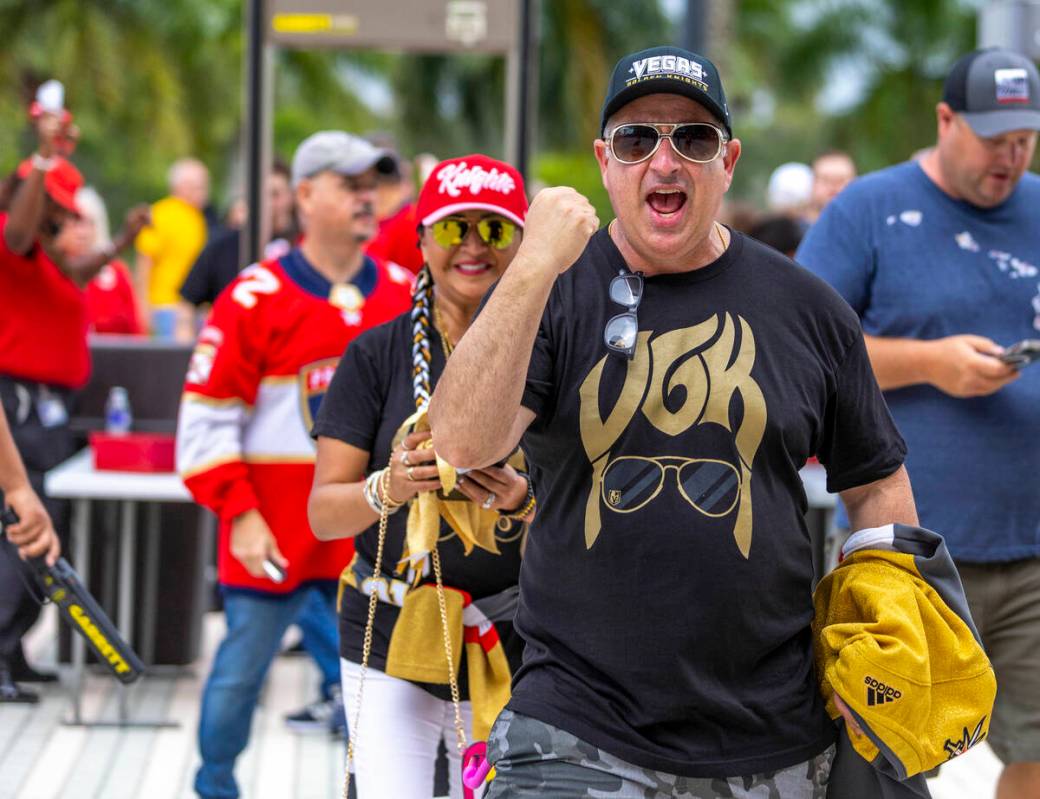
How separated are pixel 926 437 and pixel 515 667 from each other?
1208mm

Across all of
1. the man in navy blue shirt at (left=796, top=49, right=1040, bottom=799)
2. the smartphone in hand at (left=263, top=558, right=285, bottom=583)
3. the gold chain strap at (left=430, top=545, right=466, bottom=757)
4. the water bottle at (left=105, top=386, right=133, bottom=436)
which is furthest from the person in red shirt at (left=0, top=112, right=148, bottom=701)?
the man in navy blue shirt at (left=796, top=49, right=1040, bottom=799)

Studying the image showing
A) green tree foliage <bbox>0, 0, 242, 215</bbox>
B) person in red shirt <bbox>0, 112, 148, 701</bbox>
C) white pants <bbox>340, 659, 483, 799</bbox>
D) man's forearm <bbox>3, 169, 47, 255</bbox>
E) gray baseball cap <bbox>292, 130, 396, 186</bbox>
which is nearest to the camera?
white pants <bbox>340, 659, 483, 799</bbox>

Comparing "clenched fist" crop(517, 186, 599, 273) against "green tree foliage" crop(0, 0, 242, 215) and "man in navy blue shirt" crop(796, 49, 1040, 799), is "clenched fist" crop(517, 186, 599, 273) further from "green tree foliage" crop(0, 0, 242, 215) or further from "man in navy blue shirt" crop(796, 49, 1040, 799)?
"green tree foliage" crop(0, 0, 242, 215)

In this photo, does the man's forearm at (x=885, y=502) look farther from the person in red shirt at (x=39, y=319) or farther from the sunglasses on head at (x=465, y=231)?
the person in red shirt at (x=39, y=319)

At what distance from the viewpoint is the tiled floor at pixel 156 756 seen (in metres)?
6.04

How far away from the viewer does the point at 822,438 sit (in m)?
2.94

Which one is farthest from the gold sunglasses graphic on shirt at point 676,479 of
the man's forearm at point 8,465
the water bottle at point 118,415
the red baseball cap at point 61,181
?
the water bottle at point 118,415

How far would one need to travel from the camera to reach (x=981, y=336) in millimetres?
4094

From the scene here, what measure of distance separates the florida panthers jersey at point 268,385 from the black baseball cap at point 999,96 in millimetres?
1973

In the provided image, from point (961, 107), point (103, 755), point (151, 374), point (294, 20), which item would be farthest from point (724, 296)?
point (151, 374)

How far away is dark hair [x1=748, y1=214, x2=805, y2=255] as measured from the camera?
852 centimetres

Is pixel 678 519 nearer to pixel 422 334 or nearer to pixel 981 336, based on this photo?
pixel 422 334

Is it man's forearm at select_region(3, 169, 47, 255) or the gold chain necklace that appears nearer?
the gold chain necklace

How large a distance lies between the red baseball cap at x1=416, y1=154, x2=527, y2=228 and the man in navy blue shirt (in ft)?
3.00
